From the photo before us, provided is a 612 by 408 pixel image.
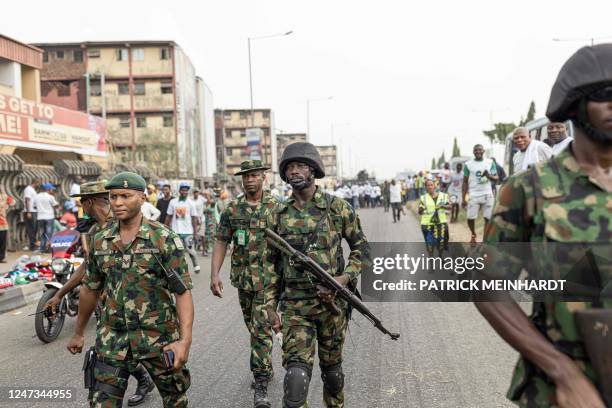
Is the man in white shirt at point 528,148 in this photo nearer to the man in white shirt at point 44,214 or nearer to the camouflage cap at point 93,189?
the camouflage cap at point 93,189

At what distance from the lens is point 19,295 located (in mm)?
9312

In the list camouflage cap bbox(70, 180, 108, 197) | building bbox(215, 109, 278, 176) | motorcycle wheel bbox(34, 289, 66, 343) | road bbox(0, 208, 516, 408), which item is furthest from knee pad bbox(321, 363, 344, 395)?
building bbox(215, 109, 278, 176)

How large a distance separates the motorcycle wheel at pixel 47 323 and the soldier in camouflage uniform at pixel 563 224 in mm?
5902

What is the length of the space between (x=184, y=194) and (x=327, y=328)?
9.29m

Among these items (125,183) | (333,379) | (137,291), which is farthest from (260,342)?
(125,183)

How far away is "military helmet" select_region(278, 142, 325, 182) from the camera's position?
3908 millimetres

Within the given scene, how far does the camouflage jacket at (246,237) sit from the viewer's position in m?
5.10

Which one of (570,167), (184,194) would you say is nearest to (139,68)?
(184,194)

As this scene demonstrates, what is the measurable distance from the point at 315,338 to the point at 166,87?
5676 cm

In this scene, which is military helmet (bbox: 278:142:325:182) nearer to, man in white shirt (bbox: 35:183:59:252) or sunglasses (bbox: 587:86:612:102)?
sunglasses (bbox: 587:86:612:102)

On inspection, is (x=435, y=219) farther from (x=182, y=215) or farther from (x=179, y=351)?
(x=179, y=351)

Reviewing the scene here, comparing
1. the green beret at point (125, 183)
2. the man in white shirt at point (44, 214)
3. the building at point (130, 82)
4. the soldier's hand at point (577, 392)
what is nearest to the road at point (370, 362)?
the green beret at point (125, 183)

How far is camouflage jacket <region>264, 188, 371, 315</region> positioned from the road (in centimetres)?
117

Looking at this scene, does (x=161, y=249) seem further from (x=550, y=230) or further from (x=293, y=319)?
(x=550, y=230)
